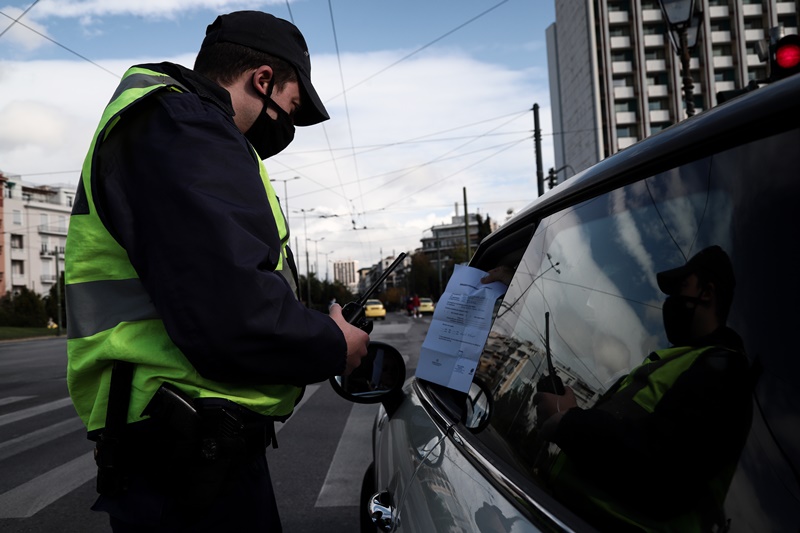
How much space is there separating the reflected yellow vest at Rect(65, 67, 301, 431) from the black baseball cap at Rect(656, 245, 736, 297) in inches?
32.2

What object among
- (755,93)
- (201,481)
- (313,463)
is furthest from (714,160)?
(313,463)

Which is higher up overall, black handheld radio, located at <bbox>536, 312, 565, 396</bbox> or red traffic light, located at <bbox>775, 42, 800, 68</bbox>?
red traffic light, located at <bbox>775, 42, 800, 68</bbox>

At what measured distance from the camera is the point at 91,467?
497 cm

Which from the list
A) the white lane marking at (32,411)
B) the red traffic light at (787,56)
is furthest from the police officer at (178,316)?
the white lane marking at (32,411)

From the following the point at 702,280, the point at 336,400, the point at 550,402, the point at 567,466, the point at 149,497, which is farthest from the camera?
the point at 336,400

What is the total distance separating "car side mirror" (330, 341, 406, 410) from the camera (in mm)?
2182

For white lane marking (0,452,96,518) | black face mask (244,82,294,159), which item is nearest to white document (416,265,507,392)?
black face mask (244,82,294,159)

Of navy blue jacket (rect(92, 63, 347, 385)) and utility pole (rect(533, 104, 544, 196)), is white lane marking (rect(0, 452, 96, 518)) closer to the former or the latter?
navy blue jacket (rect(92, 63, 347, 385))

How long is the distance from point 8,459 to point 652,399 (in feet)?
18.7

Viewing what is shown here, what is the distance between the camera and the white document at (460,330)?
5.93ft

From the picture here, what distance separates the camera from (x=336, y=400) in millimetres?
8367

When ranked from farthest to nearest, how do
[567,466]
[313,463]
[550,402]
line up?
[313,463] < [550,402] < [567,466]

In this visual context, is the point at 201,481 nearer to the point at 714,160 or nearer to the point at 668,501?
the point at 668,501

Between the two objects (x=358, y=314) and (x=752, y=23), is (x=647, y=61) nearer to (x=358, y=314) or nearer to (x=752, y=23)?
(x=752, y=23)
